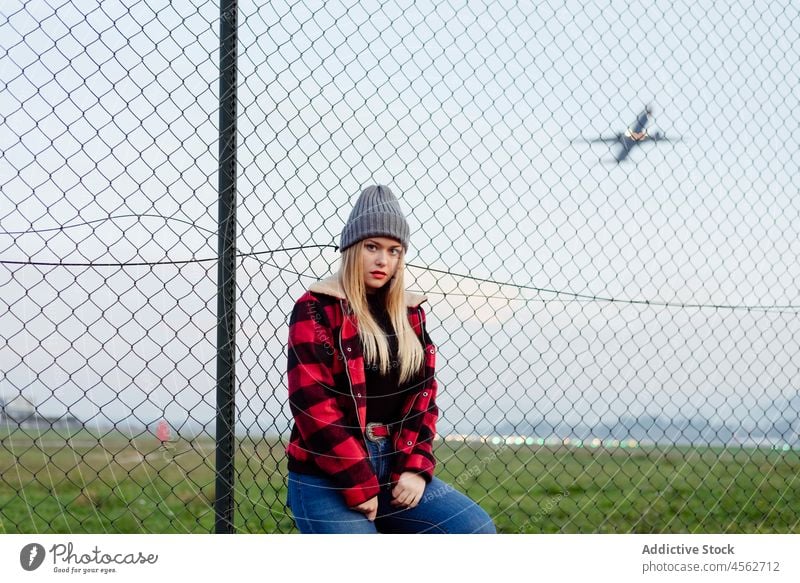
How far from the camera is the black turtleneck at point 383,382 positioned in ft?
5.77

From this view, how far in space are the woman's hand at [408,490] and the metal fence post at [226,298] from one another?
366 millimetres

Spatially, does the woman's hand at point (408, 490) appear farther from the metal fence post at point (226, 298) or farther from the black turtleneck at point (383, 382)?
the metal fence post at point (226, 298)

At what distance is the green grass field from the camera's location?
1784 millimetres

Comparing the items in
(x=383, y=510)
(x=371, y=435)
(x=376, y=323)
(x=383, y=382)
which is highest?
(x=376, y=323)

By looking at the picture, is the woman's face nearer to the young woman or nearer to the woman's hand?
the young woman

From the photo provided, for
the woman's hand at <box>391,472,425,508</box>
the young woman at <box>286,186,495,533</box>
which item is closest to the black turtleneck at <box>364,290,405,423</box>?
the young woman at <box>286,186,495,533</box>

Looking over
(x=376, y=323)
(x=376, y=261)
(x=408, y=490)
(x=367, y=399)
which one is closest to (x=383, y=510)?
(x=408, y=490)

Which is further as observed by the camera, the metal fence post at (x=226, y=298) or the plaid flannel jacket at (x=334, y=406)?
the metal fence post at (x=226, y=298)

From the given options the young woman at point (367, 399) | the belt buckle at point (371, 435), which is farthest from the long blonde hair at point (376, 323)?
the belt buckle at point (371, 435)

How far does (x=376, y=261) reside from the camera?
1.78 metres

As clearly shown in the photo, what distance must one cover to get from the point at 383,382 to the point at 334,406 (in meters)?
0.13

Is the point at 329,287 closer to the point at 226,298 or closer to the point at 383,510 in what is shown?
the point at 226,298

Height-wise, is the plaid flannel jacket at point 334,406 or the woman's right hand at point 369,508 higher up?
the plaid flannel jacket at point 334,406
